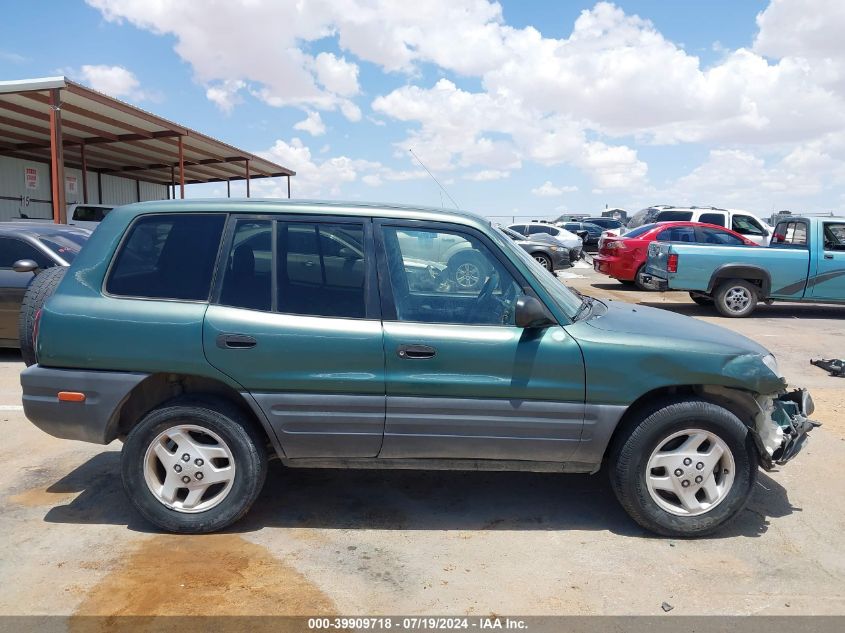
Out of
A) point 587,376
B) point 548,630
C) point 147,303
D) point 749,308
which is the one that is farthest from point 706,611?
point 749,308

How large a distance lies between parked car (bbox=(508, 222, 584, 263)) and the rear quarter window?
16784 millimetres

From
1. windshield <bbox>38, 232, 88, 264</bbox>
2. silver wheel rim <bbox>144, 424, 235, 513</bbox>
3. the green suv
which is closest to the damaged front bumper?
the green suv

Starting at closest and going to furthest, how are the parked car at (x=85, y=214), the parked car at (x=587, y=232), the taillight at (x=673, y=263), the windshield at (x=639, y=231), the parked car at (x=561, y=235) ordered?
the taillight at (x=673, y=263)
the windshield at (x=639, y=231)
the parked car at (x=85, y=214)
the parked car at (x=561, y=235)
the parked car at (x=587, y=232)

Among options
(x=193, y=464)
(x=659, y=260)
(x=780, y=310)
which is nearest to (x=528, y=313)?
(x=193, y=464)

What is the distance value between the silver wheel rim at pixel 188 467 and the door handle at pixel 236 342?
0.48m

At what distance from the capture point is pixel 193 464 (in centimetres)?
359

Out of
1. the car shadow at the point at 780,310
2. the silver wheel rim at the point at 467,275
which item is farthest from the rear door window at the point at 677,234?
the silver wheel rim at the point at 467,275

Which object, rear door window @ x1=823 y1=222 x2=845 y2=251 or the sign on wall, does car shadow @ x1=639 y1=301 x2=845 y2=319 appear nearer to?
rear door window @ x1=823 y1=222 x2=845 y2=251

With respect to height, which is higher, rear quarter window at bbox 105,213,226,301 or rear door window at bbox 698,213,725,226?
rear door window at bbox 698,213,725,226

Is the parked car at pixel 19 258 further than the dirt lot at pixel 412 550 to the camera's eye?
Yes

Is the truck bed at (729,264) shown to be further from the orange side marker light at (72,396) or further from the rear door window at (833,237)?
the orange side marker light at (72,396)

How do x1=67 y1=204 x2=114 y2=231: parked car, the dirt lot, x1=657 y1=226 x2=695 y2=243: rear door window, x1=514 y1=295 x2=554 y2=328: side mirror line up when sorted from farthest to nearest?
x1=67 y1=204 x2=114 y2=231: parked car → x1=657 y1=226 x2=695 y2=243: rear door window → x1=514 y1=295 x2=554 y2=328: side mirror → the dirt lot

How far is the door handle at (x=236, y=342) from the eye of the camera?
349cm

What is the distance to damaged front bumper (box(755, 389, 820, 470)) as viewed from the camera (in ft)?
11.9
